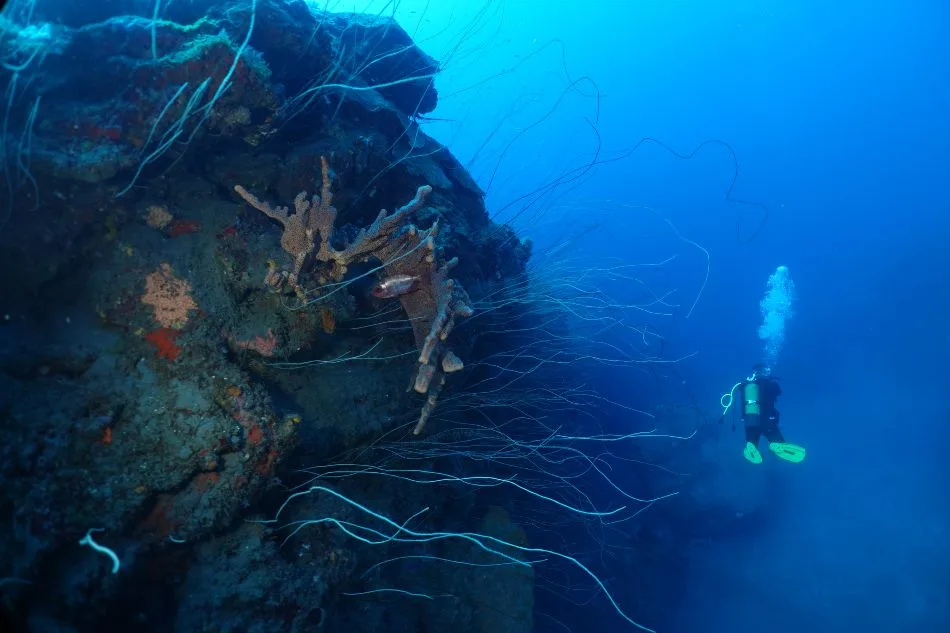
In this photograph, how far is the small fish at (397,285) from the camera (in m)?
3.63

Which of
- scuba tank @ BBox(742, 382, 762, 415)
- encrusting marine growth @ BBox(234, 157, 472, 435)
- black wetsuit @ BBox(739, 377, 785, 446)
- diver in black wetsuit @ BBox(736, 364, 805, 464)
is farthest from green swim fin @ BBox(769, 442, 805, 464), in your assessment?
encrusting marine growth @ BBox(234, 157, 472, 435)

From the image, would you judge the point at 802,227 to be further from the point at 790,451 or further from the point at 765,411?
the point at 790,451

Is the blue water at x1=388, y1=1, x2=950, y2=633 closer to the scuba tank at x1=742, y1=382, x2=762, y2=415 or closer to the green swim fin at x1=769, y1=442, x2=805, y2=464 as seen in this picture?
the scuba tank at x1=742, y1=382, x2=762, y2=415

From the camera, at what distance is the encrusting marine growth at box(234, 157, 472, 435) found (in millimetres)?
3178

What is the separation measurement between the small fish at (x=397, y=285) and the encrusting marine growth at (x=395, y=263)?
1 cm

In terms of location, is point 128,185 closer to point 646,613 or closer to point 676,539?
point 646,613

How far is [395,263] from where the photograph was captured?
3.69 m

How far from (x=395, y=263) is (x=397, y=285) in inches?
7.9

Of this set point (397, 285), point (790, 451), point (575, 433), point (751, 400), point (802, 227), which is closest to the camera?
point (397, 285)

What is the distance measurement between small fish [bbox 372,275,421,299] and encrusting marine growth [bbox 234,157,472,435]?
0.01 metres

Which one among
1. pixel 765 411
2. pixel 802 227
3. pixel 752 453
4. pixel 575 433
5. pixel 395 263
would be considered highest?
pixel 802 227

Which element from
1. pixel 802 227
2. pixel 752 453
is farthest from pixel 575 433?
pixel 802 227

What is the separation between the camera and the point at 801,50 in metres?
77.4

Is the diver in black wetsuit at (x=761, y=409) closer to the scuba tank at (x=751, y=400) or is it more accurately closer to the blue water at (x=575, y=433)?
the scuba tank at (x=751, y=400)
